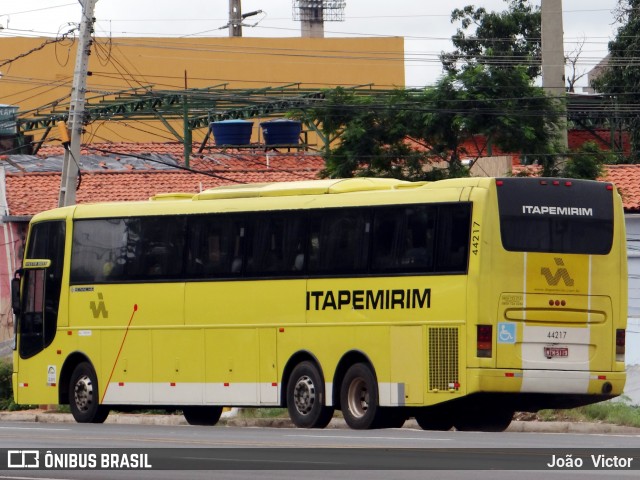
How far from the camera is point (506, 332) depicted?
781 inches

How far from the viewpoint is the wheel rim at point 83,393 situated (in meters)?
25.1

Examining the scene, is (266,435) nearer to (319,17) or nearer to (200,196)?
(200,196)

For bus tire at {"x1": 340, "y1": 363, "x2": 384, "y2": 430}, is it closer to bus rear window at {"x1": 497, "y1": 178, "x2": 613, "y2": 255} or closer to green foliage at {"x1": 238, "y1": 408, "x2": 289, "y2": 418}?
bus rear window at {"x1": 497, "y1": 178, "x2": 613, "y2": 255}

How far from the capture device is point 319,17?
3278 inches

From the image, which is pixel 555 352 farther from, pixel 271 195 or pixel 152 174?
pixel 152 174

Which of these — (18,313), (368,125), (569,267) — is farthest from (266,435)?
(368,125)

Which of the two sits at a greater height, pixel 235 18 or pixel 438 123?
pixel 235 18

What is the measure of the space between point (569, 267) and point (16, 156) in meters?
32.6

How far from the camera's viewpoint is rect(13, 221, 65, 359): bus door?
25.6 m

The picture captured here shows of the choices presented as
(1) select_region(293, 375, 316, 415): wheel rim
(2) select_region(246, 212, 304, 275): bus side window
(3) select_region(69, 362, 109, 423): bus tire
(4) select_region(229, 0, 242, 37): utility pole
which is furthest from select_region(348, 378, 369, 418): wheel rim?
(4) select_region(229, 0, 242, 37): utility pole

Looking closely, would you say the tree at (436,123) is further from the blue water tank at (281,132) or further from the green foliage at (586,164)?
the blue water tank at (281,132)

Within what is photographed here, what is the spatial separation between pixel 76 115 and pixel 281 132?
21.5 metres

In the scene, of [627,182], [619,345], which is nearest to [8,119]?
[627,182]

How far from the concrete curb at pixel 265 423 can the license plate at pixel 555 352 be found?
122 inches
